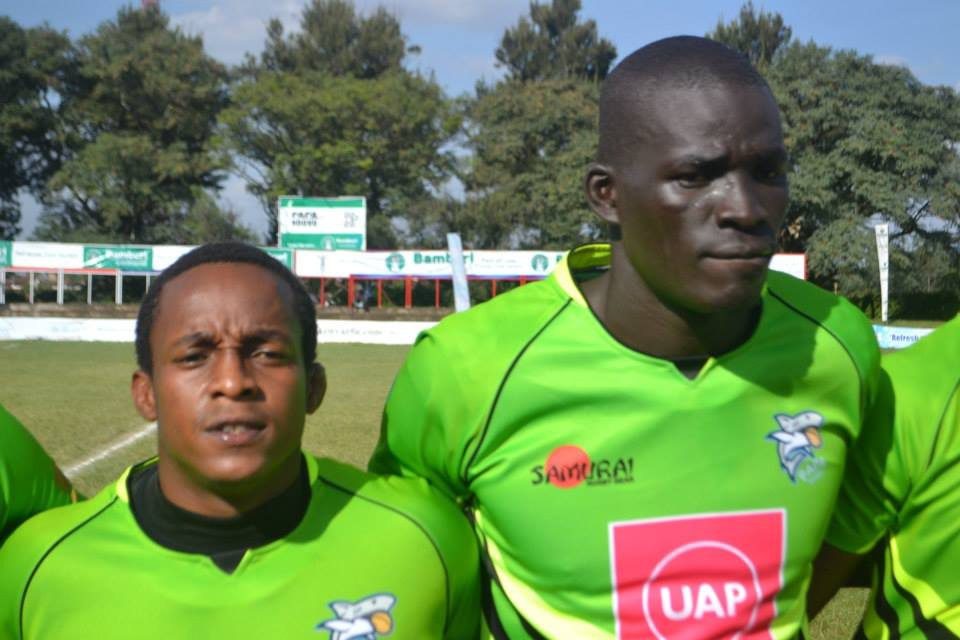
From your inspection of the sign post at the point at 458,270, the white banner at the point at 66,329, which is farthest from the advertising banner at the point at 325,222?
the sign post at the point at 458,270

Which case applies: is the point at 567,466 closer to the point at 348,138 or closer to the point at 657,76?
the point at 657,76

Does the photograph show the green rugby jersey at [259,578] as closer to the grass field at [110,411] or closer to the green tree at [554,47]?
the grass field at [110,411]

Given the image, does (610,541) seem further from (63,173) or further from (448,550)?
(63,173)

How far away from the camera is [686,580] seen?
2094 mm

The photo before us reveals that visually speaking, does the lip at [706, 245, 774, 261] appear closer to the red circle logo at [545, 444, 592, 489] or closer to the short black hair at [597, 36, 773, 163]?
the short black hair at [597, 36, 773, 163]

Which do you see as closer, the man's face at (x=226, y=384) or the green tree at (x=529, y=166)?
the man's face at (x=226, y=384)

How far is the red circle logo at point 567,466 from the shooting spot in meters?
Answer: 2.12

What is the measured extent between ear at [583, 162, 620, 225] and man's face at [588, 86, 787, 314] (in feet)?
0.34

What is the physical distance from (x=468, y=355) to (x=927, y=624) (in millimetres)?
1099

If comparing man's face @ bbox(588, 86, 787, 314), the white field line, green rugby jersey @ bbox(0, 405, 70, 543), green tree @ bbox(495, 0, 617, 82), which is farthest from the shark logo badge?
green tree @ bbox(495, 0, 617, 82)

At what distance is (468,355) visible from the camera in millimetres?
2176

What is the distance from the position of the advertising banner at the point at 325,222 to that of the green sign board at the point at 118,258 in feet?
14.8

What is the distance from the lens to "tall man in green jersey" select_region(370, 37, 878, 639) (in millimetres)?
2066

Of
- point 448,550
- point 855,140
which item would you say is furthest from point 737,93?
point 855,140
